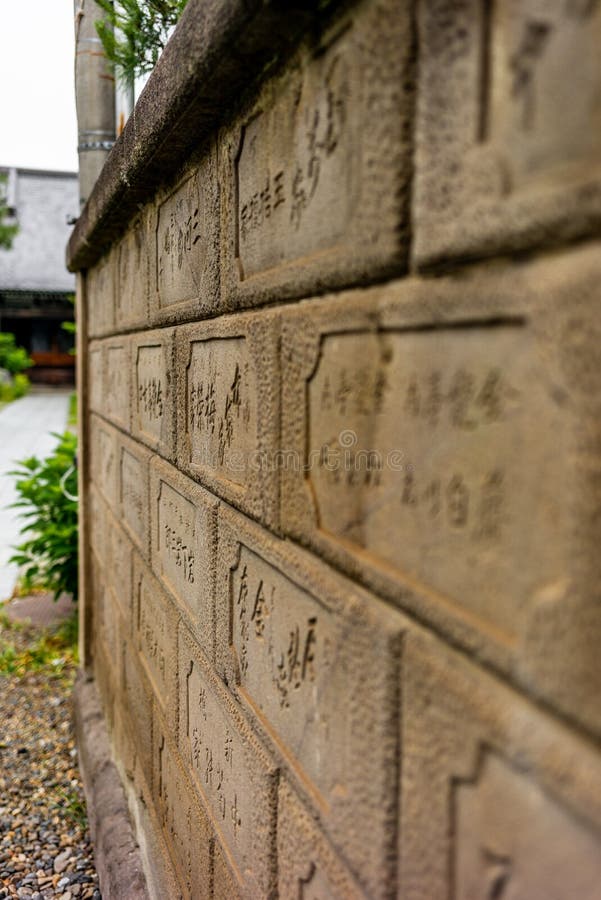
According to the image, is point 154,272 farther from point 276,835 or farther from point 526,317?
point 526,317

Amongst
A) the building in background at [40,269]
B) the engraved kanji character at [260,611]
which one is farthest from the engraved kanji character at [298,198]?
the building in background at [40,269]

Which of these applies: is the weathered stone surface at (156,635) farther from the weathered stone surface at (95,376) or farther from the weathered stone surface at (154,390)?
the weathered stone surface at (95,376)

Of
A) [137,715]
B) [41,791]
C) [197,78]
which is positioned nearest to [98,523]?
[41,791]

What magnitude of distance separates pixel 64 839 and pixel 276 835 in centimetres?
197

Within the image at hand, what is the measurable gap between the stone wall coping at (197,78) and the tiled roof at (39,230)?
2251 centimetres

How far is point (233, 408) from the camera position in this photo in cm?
130

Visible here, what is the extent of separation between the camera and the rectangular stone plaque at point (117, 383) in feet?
8.16

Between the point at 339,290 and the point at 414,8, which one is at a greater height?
the point at 414,8

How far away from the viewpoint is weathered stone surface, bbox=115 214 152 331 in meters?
2.08

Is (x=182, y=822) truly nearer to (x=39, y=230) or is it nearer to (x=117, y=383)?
(x=117, y=383)

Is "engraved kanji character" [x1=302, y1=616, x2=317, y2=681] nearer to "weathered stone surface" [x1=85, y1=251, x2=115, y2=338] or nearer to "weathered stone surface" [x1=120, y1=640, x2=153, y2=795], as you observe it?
"weathered stone surface" [x1=120, y1=640, x2=153, y2=795]

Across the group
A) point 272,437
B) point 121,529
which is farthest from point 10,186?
point 272,437

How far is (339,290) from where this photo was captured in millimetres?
872

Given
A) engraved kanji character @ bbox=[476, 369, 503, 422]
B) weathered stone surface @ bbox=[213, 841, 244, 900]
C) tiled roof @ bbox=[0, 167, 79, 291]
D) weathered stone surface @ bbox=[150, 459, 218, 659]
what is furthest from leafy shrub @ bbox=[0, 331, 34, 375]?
engraved kanji character @ bbox=[476, 369, 503, 422]
